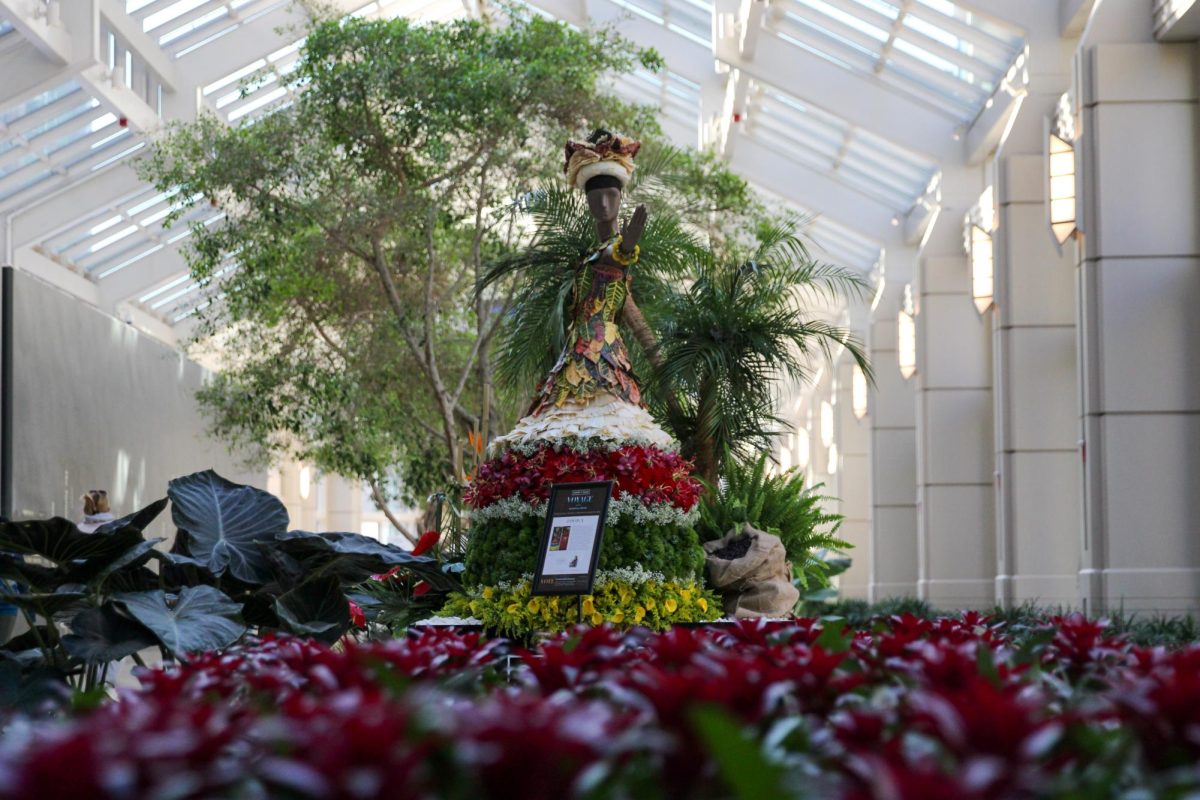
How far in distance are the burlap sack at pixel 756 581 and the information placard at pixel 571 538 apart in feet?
7.97

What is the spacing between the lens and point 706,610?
7637mm

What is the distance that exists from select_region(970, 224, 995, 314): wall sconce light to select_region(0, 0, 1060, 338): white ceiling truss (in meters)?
1.65

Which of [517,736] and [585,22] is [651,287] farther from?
[585,22]

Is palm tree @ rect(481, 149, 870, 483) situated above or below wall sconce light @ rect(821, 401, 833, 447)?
below

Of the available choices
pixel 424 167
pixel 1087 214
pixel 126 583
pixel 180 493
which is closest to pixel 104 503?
pixel 180 493

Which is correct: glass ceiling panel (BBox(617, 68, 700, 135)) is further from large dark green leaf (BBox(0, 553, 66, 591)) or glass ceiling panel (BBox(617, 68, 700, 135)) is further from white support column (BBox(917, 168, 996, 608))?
large dark green leaf (BBox(0, 553, 66, 591))

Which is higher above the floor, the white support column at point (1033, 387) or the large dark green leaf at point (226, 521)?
the white support column at point (1033, 387)

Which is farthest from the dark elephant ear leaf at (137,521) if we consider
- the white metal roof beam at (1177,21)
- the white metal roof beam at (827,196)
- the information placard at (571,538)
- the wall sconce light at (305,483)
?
the wall sconce light at (305,483)

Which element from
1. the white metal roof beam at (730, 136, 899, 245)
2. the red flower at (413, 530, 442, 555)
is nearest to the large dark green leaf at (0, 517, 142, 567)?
the red flower at (413, 530, 442, 555)

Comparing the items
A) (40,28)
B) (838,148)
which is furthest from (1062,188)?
(40,28)

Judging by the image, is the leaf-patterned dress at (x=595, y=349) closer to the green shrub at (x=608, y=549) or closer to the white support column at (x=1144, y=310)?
the green shrub at (x=608, y=549)

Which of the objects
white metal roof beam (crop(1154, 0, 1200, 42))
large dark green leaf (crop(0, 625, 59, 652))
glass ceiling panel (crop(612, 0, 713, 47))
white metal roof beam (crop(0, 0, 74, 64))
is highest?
glass ceiling panel (crop(612, 0, 713, 47))

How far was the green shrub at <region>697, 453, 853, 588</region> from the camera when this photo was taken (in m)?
9.91

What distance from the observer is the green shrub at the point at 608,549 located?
738cm
